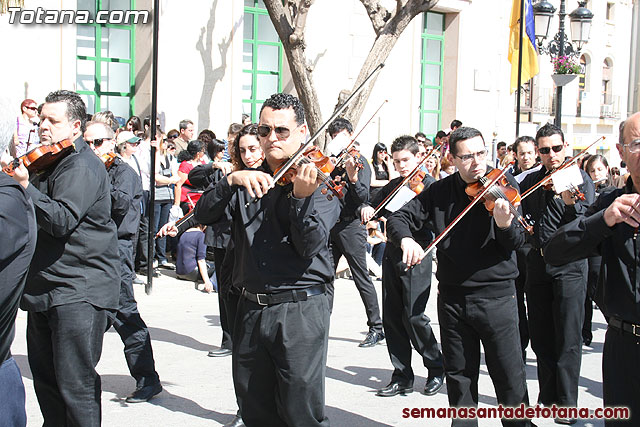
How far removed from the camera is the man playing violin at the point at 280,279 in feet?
12.6

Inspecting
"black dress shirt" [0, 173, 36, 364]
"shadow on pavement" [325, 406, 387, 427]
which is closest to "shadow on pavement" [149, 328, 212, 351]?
"shadow on pavement" [325, 406, 387, 427]

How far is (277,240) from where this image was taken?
13.1ft

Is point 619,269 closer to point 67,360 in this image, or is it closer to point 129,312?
point 67,360

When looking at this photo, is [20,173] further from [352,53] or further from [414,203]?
[352,53]

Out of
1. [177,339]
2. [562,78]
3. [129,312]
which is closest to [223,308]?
[177,339]

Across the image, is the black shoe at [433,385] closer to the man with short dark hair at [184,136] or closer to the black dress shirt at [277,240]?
the black dress shirt at [277,240]

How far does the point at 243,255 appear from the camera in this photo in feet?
13.4

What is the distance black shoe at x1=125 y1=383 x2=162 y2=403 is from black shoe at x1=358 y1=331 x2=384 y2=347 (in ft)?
8.17

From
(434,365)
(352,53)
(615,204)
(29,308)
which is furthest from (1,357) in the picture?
(352,53)

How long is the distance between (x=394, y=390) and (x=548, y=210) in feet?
6.18

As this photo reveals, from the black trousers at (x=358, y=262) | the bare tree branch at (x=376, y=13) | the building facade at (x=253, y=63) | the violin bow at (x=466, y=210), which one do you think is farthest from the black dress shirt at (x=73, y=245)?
the bare tree branch at (x=376, y=13)

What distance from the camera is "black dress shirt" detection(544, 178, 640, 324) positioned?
3582 mm

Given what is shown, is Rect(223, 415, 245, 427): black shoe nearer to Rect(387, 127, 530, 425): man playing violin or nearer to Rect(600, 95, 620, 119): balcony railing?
Rect(387, 127, 530, 425): man playing violin

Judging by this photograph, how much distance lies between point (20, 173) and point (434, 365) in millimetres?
3956
